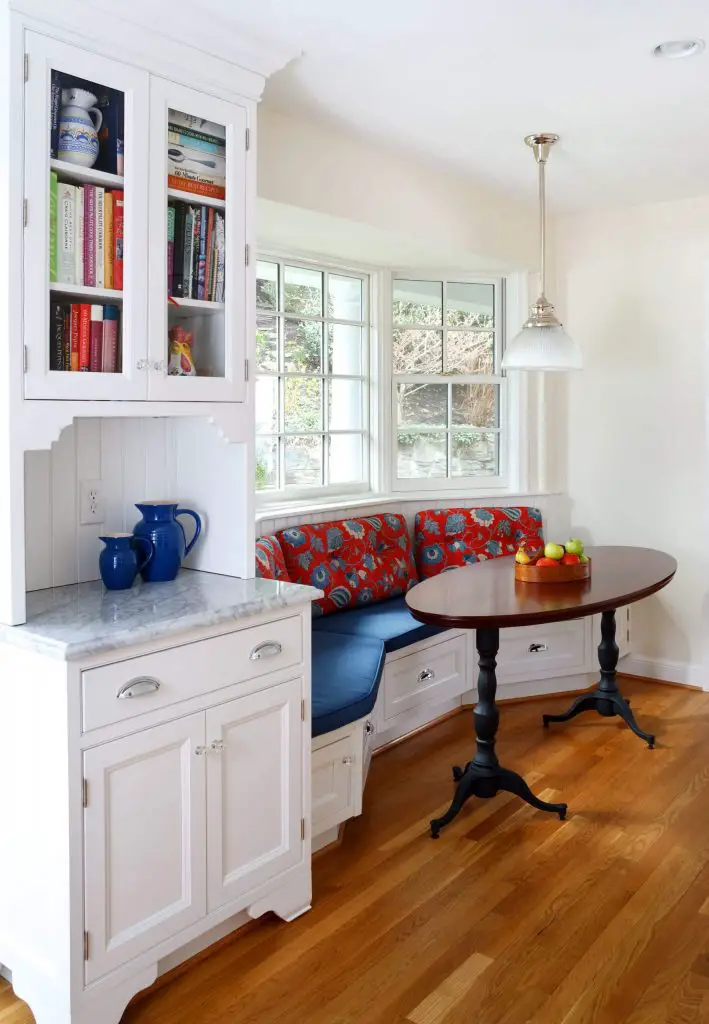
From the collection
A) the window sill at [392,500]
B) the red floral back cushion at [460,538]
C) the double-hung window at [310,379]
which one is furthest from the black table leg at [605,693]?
the double-hung window at [310,379]

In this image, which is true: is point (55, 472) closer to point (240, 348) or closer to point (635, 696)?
point (240, 348)

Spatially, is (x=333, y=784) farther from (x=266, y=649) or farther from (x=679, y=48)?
(x=679, y=48)

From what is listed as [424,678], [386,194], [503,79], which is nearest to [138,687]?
[424,678]

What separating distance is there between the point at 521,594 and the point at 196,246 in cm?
163

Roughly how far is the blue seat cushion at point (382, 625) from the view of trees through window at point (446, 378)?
3.73 ft

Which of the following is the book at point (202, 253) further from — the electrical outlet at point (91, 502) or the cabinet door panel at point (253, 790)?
the cabinet door panel at point (253, 790)

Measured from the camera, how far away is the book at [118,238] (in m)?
2.21

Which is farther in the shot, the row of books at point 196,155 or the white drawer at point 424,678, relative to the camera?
the white drawer at point 424,678

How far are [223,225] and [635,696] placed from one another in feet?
10.5

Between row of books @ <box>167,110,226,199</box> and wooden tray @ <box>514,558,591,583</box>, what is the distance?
5.82ft

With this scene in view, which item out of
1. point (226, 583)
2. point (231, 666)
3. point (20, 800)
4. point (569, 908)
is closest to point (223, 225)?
point (226, 583)

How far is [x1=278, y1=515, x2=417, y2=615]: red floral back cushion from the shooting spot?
12.4 ft

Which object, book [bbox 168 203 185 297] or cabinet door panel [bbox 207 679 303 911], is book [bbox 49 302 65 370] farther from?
cabinet door panel [bbox 207 679 303 911]

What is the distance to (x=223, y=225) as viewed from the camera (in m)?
2.48
